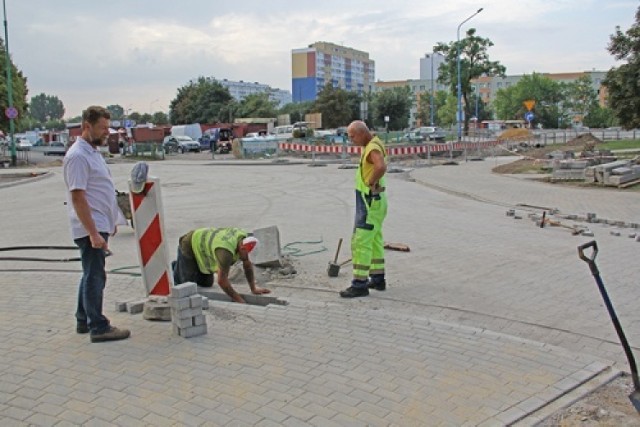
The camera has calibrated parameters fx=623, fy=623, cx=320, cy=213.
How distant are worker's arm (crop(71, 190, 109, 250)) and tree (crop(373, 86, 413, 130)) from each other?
82926mm

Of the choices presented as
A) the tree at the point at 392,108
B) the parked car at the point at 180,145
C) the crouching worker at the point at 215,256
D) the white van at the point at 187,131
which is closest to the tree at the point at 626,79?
the crouching worker at the point at 215,256

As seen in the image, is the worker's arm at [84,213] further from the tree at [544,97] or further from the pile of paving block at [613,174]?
the tree at [544,97]

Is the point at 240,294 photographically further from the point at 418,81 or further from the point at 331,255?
the point at 418,81

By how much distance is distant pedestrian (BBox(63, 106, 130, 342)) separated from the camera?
4563 millimetres

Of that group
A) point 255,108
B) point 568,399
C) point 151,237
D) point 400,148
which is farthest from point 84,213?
point 255,108

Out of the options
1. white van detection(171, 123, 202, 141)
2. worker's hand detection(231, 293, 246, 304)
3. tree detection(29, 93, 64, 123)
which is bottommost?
worker's hand detection(231, 293, 246, 304)

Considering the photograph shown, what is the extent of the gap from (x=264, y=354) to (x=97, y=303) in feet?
4.48

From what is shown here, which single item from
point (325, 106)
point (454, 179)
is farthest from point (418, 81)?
point (454, 179)

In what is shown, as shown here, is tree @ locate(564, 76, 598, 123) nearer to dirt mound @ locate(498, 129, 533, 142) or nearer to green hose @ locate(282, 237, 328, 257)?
dirt mound @ locate(498, 129, 533, 142)

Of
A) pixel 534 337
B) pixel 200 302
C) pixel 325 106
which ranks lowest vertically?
pixel 534 337

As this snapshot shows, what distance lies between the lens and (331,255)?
8.79 meters

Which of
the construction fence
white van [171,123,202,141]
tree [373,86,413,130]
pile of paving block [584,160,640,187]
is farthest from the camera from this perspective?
tree [373,86,413,130]

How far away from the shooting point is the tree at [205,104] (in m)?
93.9

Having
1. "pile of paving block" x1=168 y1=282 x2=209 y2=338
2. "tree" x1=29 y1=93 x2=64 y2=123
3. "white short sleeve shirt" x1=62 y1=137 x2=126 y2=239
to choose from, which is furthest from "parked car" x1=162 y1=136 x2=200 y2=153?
"tree" x1=29 y1=93 x2=64 y2=123
